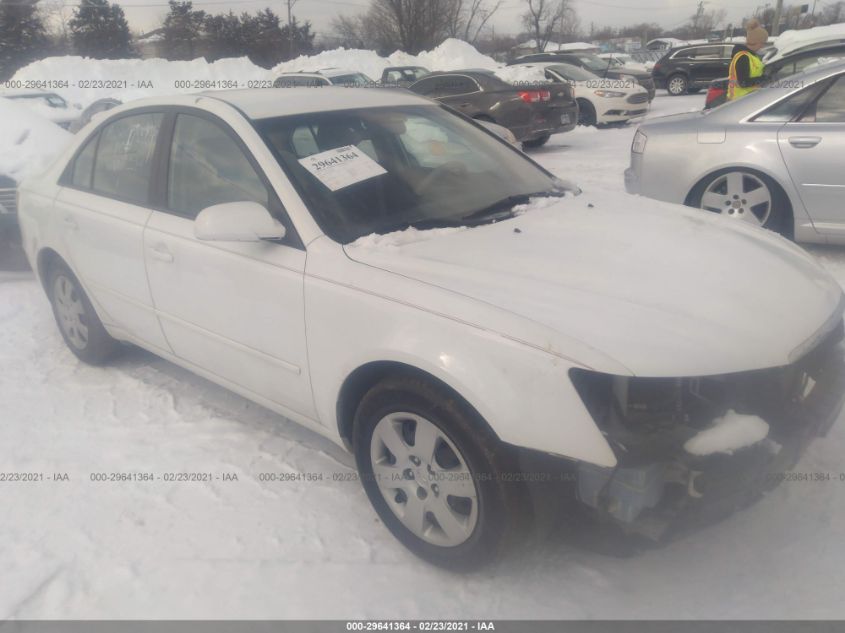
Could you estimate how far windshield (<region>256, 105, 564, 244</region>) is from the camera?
277cm

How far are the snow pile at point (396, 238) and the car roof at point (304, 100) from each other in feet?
2.83

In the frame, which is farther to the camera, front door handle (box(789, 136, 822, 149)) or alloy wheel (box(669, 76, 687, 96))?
alloy wheel (box(669, 76, 687, 96))

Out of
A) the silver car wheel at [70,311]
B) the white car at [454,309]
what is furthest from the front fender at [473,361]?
the silver car wheel at [70,311]

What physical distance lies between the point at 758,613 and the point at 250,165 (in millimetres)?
2453

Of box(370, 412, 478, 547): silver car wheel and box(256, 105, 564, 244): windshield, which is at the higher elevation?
box(256, 105, 564, 244): windshield

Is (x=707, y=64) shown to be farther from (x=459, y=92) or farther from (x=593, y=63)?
(x=459, y=92)

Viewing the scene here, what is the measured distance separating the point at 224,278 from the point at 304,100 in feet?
3.25

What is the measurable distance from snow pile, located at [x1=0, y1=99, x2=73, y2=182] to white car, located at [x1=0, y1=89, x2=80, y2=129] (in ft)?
24.6

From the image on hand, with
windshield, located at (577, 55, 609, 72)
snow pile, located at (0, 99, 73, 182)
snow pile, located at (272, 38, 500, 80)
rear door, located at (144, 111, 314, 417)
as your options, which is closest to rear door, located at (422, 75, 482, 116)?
snow pile, located at (0, 99, 73, 182)

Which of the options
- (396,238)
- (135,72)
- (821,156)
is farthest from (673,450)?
(135,72)

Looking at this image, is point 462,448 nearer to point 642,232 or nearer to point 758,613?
point 758,613

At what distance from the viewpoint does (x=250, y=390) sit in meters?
3.04

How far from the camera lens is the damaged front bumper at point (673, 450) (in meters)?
1.96

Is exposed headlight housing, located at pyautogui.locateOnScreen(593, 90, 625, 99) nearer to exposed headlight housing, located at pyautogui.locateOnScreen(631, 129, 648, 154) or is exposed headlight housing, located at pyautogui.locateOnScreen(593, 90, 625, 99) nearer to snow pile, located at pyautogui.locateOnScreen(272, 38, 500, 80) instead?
exposed headlight housing, located at pyautogui.locateOnScreen(631, 129, 648, 154)
